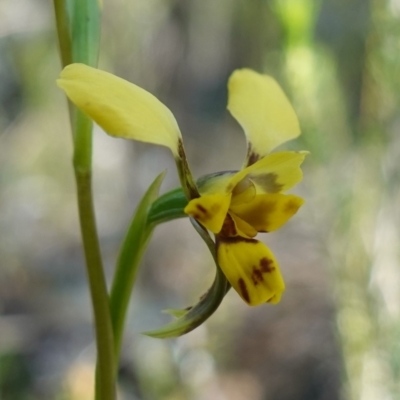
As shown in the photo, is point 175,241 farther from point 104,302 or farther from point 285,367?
point 104,302

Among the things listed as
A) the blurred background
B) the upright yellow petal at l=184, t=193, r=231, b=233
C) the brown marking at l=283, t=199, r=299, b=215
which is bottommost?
the blurred background

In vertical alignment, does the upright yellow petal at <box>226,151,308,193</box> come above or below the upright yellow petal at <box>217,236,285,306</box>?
above

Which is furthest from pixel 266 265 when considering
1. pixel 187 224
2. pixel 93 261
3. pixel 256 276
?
pixel 187 224

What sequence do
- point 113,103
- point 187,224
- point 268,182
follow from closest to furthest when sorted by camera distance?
point 113,103 < point 268,182 < point 187,224

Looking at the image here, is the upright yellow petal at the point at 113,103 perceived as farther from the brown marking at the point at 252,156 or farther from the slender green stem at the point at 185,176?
the brown marking at the point at 252,156

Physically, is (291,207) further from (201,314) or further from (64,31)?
(64,31)

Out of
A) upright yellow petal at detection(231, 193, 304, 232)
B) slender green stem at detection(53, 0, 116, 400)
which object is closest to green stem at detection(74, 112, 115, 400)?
slender green stem at detection(53, 0, 116, 400)

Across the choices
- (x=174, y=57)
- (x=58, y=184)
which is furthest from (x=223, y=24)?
(x=58, y=184)

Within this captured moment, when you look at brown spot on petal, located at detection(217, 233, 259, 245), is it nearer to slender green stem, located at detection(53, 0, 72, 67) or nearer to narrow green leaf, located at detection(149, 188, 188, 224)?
narrow green leaf, located at detection(149, 188, 188, 224)

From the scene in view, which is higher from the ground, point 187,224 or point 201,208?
point 201,208
